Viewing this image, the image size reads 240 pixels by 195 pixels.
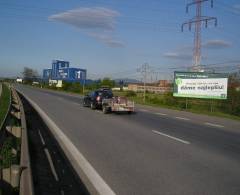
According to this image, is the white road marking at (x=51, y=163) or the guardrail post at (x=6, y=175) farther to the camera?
the white road marking at (x=51, y=163)

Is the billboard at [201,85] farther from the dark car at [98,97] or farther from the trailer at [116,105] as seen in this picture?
the trailer at [116,105]

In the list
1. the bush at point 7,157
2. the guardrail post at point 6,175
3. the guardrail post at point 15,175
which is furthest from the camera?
the bush at point 7,157

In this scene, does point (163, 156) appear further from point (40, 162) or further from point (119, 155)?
point (40, 162)

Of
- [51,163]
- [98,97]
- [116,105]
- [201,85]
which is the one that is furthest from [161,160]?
[201,85]

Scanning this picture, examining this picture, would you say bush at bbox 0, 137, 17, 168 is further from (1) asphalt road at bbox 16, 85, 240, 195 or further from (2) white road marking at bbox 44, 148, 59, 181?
(1) asphalt road at bbox 16, 85, 240, 195

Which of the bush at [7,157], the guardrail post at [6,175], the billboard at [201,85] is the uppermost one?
the billboard at [201,85]

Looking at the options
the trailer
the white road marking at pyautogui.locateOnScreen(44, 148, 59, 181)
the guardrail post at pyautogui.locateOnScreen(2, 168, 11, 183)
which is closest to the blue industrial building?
the trailer

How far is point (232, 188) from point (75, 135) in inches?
294

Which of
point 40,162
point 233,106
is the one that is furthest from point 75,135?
point 233,106

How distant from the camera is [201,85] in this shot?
3353cm

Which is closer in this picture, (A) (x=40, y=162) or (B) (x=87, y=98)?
(A) (x=40, y=162)

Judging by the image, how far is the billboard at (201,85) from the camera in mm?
31420

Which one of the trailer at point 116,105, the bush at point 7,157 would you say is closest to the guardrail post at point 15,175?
the bush at point 7,157

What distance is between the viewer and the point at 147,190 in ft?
21.5
